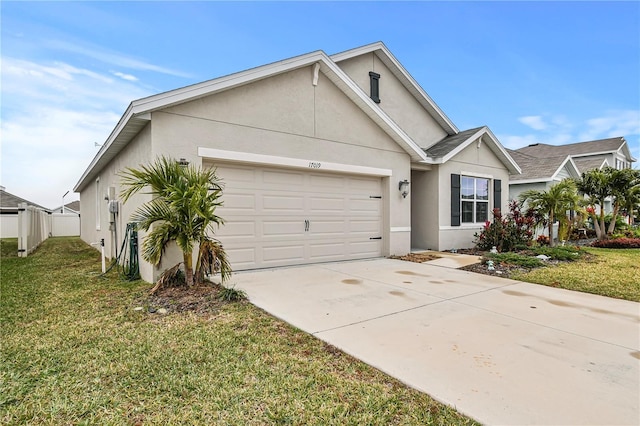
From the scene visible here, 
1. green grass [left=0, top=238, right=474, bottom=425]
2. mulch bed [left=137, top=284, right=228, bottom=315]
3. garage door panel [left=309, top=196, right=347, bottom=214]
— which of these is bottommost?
green grass [left=0, top=238, right=474, bottom=425]

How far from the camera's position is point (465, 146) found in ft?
38.4

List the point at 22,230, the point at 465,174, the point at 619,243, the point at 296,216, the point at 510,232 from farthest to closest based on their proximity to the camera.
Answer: the point at 619,243
the point at 465,174
the point at 22,230
the point at 510,232
the point at 296,216

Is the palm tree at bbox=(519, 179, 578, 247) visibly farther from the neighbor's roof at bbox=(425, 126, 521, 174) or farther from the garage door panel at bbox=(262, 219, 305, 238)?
the garage door panel at bbox=(262, 219, 305, 238)

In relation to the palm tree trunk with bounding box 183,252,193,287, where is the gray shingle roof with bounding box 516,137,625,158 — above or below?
above

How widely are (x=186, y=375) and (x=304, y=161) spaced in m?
5.89

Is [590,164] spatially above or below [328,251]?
above

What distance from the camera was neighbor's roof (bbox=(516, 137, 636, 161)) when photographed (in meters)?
25.8

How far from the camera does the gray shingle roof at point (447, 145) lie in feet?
37.3

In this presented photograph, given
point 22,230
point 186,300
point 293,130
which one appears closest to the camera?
point 186,300

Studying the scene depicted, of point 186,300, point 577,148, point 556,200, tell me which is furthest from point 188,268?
point 577,148

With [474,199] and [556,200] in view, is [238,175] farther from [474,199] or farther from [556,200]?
[556,200]

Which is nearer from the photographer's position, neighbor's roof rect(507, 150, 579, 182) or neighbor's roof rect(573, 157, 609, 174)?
neighbor's roof rect(507, 150, 579, 182)

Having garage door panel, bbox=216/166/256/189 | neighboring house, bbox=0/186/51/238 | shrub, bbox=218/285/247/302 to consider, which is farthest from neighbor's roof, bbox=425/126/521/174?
neighboring house, bbox=0/186/51/238

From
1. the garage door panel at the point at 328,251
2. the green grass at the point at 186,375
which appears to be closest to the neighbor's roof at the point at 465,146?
the garage door panel at the point at 328,251
